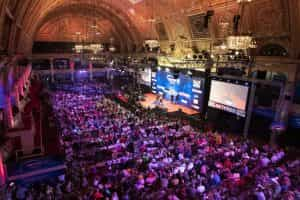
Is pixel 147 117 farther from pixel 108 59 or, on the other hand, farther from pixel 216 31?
pixel 108 59

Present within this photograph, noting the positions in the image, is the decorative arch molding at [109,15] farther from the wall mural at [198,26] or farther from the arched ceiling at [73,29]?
the wall mural at [198,26]

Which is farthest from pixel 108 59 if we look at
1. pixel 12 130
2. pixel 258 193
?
pixel 258 193

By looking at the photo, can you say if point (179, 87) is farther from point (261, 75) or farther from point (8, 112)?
point (8, 112)

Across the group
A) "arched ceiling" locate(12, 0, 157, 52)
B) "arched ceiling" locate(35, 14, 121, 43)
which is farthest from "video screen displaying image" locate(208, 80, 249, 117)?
"arched ceiling" locate(35, 14, 121, 43)

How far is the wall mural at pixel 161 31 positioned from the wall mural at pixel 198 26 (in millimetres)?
3983

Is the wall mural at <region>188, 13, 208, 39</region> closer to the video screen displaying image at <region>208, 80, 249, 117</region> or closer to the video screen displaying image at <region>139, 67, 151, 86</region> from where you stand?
the video screen displaying image at <region>208, 80, 249, 117</region>

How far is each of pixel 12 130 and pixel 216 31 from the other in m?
13.6

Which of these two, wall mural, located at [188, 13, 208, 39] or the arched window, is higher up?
wall mural, located at [188, 13, 208, 39]

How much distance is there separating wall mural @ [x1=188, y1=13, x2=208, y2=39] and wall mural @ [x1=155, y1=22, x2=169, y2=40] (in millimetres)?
3983

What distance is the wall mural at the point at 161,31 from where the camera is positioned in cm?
1977

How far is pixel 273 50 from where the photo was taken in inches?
488

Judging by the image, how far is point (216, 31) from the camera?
14758 mm

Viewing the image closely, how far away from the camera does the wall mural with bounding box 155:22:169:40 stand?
19.8 meters

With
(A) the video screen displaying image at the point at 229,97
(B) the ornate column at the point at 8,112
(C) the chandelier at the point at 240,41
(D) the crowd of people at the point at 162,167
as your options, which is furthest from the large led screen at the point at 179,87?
(B) the ornate column at the point at 8,112
